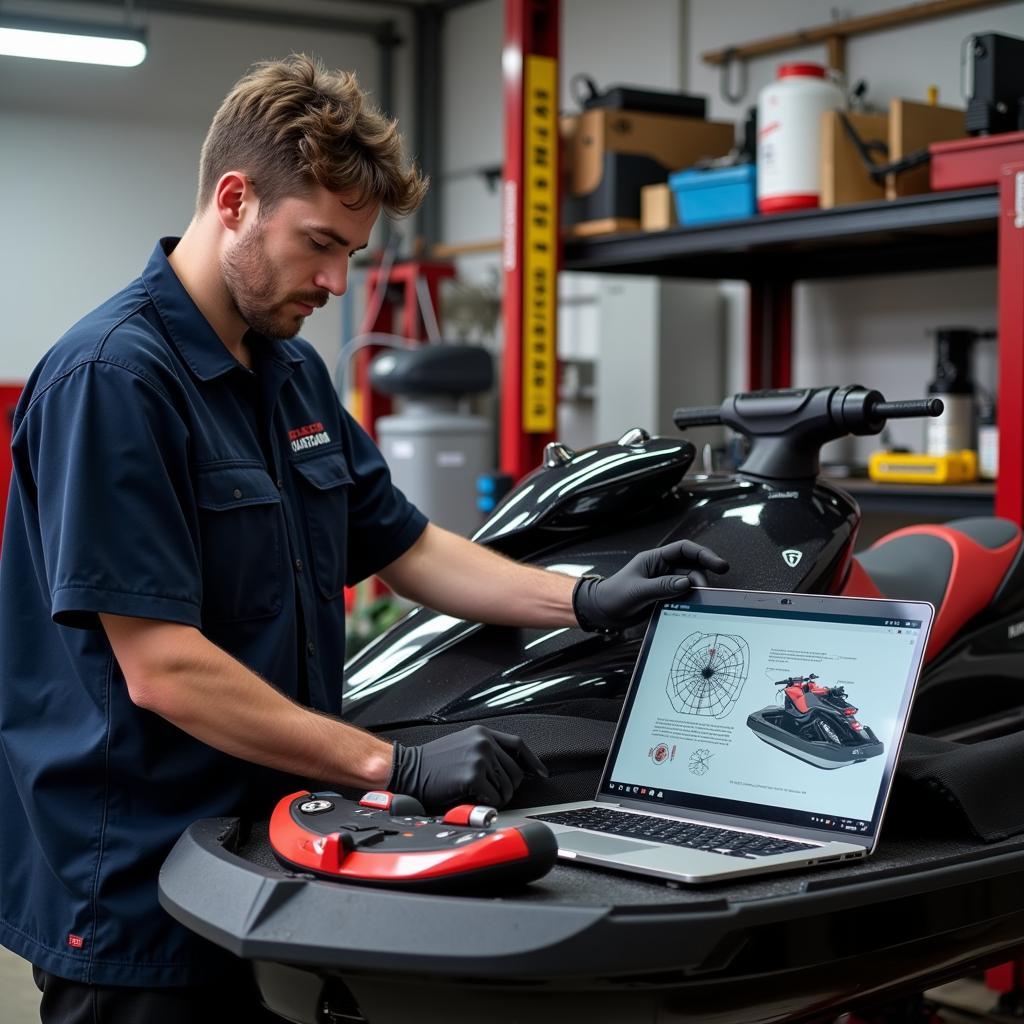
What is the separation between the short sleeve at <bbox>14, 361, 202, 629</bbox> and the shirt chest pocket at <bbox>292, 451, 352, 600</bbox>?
25 centimetres

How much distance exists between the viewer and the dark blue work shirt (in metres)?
1.16

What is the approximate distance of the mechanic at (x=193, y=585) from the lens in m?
1.16

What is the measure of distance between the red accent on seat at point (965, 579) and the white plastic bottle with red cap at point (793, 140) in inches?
64.3

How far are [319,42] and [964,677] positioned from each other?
20.7 ft

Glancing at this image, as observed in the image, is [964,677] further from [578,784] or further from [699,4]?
[699,4]

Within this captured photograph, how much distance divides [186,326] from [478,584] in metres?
0.45

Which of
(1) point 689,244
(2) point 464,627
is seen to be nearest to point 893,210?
(1) point 689,244

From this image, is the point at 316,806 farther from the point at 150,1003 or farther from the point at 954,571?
the point at 954,571

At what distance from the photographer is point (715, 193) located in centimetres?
369

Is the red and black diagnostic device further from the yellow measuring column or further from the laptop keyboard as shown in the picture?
the yellow measuring column

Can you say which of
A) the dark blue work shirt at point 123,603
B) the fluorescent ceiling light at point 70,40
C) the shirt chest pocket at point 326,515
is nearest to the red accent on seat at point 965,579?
the shirt chest pocket at point 326,515

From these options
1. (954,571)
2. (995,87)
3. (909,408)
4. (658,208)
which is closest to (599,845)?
(909,408)

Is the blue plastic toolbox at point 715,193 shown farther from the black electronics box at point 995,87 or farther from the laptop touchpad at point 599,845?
the laptop touchpad at point 599,845

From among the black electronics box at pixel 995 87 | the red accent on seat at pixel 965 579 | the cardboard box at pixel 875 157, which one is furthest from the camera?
the cardboard box at pixel 875 157
